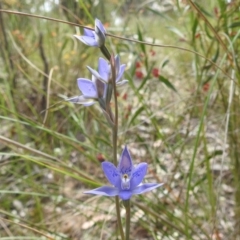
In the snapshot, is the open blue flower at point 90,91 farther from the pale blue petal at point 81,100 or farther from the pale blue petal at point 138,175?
the pale blue petal at point 138,175

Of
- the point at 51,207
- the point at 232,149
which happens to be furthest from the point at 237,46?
the point at 51,207

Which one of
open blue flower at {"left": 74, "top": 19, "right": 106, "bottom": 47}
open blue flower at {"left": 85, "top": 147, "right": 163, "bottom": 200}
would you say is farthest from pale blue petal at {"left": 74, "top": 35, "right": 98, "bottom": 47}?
open blue flower at {"left": 85, "top": 147, "right": 163, "bottom": 200}

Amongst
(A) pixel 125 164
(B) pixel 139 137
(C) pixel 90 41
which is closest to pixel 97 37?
(C) pixel 90 41

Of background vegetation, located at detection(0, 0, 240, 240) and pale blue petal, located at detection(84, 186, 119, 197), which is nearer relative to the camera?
pale blue petal, located at detection(84, 186, 119, 197)

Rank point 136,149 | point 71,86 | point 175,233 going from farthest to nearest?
point 71,86 < point 136,149 < point 175,233

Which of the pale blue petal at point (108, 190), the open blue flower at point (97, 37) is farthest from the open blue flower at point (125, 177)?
the open blue flower at point (97, 37)

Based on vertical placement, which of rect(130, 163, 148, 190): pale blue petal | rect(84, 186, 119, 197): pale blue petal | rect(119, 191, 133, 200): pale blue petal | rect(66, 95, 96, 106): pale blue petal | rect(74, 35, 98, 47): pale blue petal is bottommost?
rect(119, 191, 133, 200): pale blue petal

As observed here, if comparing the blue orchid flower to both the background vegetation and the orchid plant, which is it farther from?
the background vegetation

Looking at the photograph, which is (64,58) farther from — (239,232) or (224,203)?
(239,232)
